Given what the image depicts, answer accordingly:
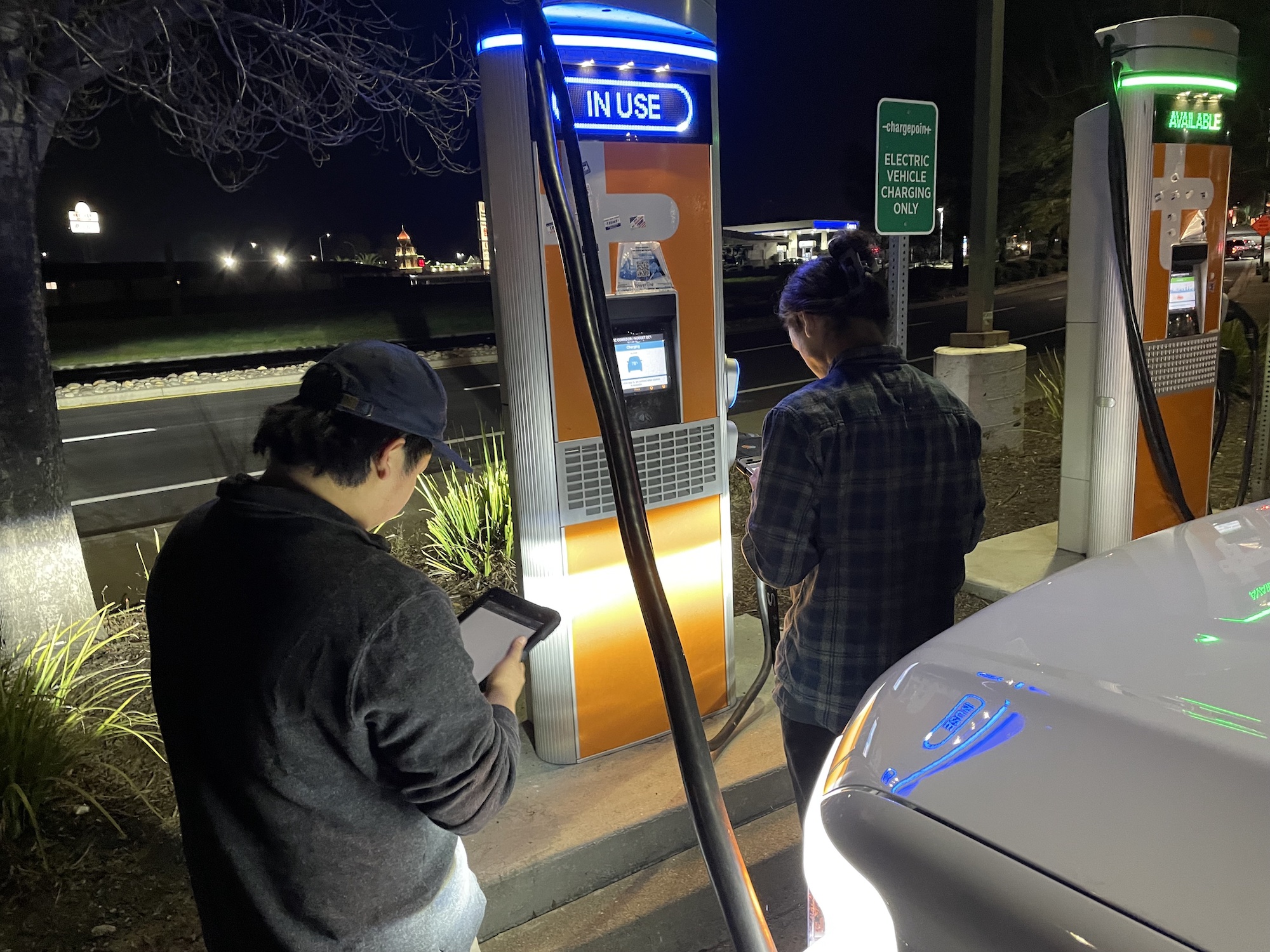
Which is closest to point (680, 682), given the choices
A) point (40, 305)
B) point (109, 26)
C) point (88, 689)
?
point (88, 689)

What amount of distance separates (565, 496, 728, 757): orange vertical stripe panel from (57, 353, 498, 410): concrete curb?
42.8ft

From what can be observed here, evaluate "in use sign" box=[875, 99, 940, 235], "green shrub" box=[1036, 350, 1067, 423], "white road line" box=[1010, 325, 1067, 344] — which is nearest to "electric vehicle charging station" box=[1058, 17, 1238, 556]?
"in use sign" box=[875, 99, 940, 235]

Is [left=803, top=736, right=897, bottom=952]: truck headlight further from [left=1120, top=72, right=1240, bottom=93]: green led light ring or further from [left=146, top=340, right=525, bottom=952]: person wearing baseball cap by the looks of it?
[left=1120, top=72, right=1240, bottom=93]: green led light ring

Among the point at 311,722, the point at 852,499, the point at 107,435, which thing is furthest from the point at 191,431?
the point at 311,722

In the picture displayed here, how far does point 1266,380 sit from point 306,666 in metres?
6.47

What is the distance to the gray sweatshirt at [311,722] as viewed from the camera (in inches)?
57.9

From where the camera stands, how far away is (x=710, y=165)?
12.2 feet

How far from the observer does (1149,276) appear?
545cm

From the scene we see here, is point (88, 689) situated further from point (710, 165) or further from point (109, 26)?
point (710, 165)

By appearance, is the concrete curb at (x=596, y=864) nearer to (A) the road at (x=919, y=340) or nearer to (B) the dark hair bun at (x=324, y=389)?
(B) the dark hair bun at (x=324, y=389)

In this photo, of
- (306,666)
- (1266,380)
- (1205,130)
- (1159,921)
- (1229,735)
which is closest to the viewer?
(1159,921)

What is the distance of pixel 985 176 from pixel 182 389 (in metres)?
14.9

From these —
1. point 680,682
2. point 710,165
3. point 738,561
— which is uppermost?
point 710,165

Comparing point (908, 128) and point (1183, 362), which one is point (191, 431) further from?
point (1183, 362)
